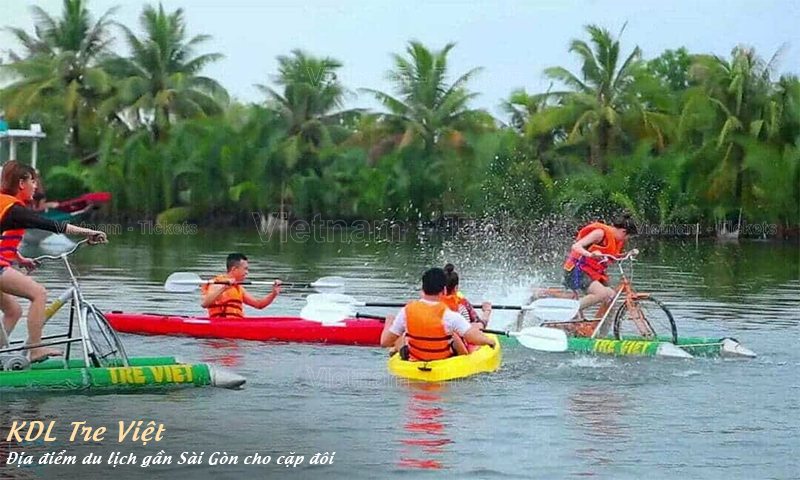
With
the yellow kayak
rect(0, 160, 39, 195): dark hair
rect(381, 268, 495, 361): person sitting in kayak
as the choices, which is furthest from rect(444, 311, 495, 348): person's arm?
rect(0, 160, 39, 195): dark hair

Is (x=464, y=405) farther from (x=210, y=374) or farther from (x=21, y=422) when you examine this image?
(x=21, y=422)

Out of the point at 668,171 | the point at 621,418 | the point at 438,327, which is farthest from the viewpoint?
the point at 668,171

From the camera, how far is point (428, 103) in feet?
162

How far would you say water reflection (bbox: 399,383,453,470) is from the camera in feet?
29.6

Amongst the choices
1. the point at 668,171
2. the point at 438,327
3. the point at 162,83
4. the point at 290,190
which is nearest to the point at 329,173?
the point at 290,190

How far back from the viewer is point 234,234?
49.4 metres

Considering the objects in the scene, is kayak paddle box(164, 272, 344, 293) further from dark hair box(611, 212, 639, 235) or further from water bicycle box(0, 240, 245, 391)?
water bicycle box(0, 240, 245, 391)

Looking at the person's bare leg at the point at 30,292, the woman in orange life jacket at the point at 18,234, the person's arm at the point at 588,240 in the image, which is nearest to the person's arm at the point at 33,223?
the woman in orange life jacket at the point at 18,234

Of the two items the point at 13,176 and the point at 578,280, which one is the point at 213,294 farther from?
the point at 13,176

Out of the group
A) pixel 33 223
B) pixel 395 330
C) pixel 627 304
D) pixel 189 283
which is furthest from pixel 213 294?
pixel 33 223

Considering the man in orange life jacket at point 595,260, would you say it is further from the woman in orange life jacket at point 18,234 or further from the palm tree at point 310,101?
Result: the palm tree at point 310,101

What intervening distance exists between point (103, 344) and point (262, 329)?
433cm

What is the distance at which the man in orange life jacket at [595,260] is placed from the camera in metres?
14.2

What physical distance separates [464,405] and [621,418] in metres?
1.21
